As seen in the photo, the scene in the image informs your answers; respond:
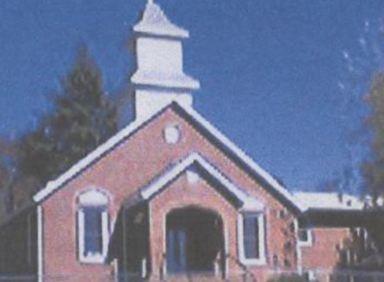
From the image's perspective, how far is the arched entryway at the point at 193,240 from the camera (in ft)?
120

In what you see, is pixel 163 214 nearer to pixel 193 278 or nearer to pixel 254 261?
pixel 193 278

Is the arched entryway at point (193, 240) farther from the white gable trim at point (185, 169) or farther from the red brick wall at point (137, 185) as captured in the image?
the white gable trim at point (185, 169)

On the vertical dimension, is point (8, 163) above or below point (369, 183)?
above

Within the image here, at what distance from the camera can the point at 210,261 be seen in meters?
36.8

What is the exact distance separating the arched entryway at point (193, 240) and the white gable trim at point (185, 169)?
1188mm

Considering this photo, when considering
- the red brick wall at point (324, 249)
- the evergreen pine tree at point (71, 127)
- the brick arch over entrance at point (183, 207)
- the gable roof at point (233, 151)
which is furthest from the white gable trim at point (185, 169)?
the evergreen pine tree at point (71, 127)

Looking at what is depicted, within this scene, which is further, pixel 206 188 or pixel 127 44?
pixel 127 44

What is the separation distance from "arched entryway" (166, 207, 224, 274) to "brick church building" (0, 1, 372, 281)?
0.05 metres

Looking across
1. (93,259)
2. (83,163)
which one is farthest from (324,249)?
(83,163)

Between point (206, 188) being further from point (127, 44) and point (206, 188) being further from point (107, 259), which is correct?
point (127, 44)

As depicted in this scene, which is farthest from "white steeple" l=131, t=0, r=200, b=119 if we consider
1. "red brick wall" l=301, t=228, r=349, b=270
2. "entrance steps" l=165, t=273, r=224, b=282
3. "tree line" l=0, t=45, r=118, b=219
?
"tree line" l=0, t=45, r=118, b=219

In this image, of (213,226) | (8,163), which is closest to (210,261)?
(213,226)

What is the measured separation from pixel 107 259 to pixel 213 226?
437 centimetres

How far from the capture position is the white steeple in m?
42.0
